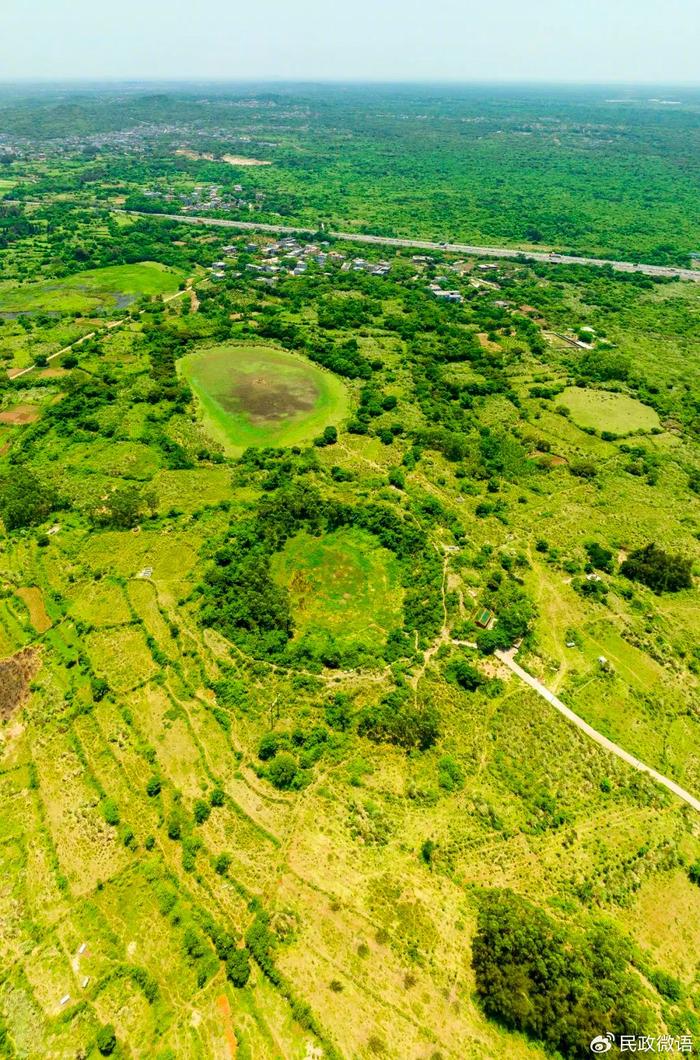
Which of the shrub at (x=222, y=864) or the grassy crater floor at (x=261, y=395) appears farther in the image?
the grassy crater floor at (x=261, y=395)

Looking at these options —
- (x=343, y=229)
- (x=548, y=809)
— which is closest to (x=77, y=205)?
(x=343, y=229)

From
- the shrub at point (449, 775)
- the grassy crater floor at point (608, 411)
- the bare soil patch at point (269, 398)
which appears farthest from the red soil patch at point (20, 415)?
the grassy crater floor at point (608, 411)

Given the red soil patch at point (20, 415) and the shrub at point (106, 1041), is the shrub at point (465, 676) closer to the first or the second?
the shrub at point (106, 1041)

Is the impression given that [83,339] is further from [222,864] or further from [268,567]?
→ [222,864]

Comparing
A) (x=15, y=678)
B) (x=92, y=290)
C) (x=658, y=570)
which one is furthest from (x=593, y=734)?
(x=92, y=290)

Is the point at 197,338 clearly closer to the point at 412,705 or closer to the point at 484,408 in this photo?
the point at 484,408

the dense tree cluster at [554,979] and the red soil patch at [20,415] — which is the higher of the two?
the red soil patch at [20,415]

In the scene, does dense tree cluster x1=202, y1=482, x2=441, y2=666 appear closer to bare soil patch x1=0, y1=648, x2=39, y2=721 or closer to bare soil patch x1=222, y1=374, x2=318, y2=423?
bare soil patch x1=0, y1=648, x2=39, y2=721
